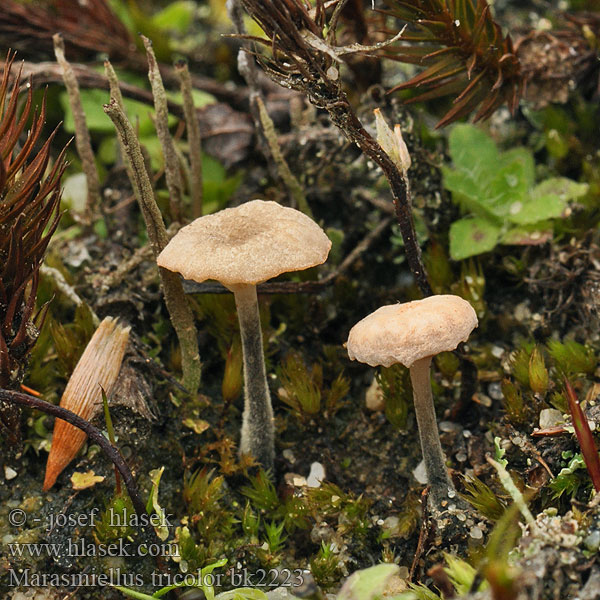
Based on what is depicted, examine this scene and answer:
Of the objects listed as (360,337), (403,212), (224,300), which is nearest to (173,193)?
(224,300)

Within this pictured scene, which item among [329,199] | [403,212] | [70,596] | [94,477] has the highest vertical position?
[403,212]

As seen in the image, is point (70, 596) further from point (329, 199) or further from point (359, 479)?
Result: point (329, 199)

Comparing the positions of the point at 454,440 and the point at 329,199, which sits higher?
the point at 329,199

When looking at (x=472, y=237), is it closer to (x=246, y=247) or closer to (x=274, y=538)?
(x=246, y=247)

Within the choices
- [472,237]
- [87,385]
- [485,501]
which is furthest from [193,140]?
[485,501]

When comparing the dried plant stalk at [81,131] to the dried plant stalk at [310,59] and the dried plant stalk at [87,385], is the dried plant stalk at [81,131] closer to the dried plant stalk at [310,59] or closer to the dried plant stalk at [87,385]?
the dried plant stalk at [87,385]

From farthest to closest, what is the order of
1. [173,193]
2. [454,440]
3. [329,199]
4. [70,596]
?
[329,199] < [173,193] < [454,440] < [70,596]
